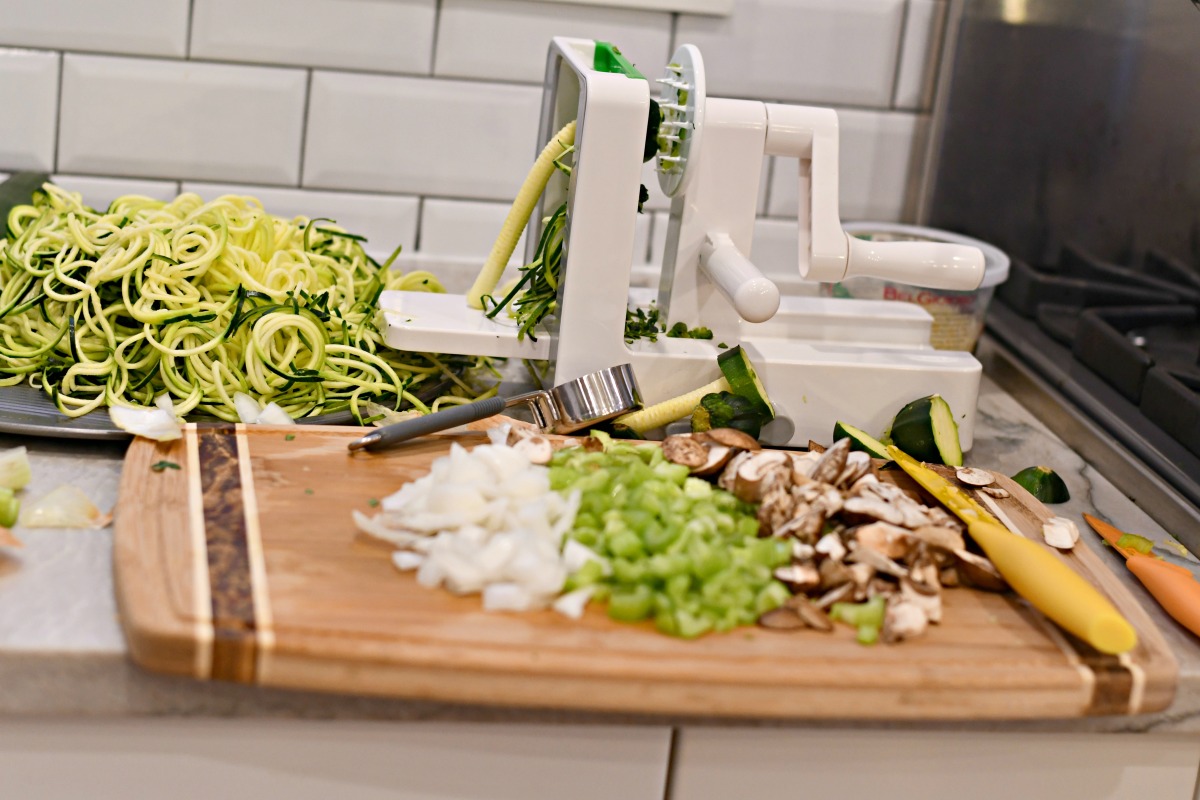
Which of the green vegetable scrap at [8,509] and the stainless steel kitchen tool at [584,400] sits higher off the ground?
the stainless steel kitchen tool at [584,400]

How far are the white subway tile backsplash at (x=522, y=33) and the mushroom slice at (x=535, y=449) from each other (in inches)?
29.6

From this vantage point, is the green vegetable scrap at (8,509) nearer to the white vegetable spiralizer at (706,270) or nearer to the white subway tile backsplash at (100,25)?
the white vegetable spiralizer at (706,270)

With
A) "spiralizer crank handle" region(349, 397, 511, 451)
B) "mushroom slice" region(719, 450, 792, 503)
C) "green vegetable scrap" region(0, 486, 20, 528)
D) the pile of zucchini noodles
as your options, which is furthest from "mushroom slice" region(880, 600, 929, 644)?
"green vegetable scrap" region(0, 486, 20, 528)

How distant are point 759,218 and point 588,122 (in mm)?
698

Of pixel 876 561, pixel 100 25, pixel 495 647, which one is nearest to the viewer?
pixel 495 647

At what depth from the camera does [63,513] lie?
0.90 m

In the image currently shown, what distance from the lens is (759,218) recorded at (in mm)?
1739

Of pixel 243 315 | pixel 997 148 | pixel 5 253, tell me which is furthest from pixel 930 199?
pixel 5 253

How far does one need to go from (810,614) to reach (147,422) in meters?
0.57

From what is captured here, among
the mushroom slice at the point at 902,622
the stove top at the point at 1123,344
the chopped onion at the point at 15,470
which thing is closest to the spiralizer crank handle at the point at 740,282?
the mushroom slice at the point at 902,622

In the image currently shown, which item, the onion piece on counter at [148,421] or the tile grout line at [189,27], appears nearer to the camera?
the onion piece on counter at [148,421]

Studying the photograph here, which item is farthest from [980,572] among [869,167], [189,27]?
[189,27]

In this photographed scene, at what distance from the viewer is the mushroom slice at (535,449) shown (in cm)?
100

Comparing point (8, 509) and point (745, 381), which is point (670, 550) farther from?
point (8, 509)
